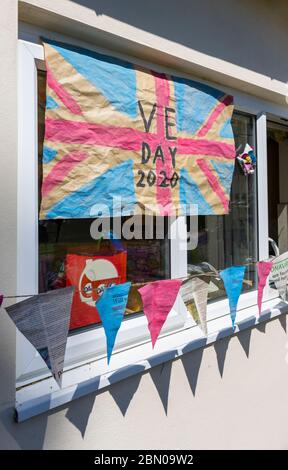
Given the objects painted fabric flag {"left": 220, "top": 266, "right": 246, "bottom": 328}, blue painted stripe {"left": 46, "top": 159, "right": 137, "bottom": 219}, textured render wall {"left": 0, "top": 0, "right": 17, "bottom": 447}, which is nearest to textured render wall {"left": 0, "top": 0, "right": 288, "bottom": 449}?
textured render wall {"left": 0, "top": 0, "right": 17, "bottom": 447}

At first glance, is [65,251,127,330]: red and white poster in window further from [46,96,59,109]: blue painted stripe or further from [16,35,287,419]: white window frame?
[46,96,59,109]: blue painted stripe

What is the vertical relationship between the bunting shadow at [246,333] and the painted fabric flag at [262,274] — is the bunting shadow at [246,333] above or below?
below

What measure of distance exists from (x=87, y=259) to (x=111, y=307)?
1.22 feet

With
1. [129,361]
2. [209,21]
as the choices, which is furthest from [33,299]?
[209,21]

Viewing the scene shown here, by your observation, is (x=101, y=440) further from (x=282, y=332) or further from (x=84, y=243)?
(x=282, y=332)

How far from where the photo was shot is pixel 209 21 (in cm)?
187

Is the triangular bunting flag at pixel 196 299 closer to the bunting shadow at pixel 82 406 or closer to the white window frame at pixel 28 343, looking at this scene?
the white window frame at pixel 28 343

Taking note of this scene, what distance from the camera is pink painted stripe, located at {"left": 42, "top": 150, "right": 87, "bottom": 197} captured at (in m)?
1.33

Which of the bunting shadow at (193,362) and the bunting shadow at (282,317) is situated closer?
the bunting shadow at (193,362)

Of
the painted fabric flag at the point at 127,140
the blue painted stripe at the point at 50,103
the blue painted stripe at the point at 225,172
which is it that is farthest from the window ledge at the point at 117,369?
the blue painted stripe at the point at 50,103

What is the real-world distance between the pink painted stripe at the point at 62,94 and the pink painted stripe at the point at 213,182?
2.21 feet

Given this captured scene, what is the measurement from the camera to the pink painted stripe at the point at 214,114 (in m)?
1.83

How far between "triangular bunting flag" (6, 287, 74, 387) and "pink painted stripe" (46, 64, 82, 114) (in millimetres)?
660

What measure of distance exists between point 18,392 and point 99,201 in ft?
2.38
